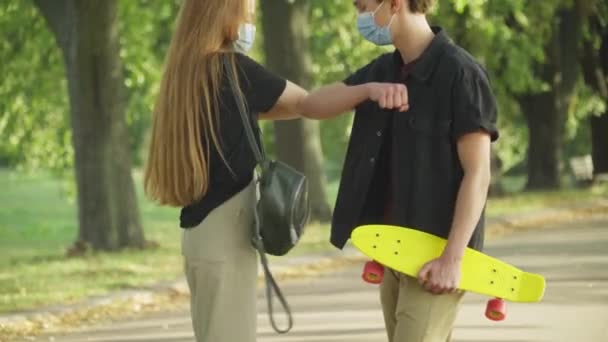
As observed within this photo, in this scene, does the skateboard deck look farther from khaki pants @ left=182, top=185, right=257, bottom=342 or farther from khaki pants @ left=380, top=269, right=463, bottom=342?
khaki pants @ left=182, top=185, right=257, bottom=342

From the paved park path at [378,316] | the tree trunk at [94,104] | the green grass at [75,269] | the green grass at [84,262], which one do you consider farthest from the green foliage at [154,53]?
the paved park path at [378,316]

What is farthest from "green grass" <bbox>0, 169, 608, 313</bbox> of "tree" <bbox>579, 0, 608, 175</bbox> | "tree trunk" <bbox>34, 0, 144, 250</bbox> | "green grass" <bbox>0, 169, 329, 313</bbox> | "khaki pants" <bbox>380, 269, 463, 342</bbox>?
"khaki pants" <bbox>380, 269, 463, 342</bbox>

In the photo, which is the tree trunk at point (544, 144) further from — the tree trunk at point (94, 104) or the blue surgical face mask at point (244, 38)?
the blue surgical face mask at point (244, 38)

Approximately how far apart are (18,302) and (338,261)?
458 centimetres

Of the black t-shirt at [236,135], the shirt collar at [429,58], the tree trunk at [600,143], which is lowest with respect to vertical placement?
the tree trunk at [600,143]

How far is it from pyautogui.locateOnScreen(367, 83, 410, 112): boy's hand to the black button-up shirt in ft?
0.44

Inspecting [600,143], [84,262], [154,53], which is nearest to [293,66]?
[154,53]

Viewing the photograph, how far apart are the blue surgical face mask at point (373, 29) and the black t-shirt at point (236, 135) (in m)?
0.30

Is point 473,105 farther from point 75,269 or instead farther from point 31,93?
point 31,93

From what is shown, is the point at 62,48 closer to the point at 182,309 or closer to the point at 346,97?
the point at 182,309

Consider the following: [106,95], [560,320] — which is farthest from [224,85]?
[106,95]

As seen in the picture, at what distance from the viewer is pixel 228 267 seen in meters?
5.00

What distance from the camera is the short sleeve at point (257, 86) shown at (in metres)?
5.00

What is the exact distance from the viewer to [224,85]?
4.96m
